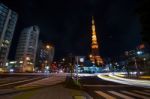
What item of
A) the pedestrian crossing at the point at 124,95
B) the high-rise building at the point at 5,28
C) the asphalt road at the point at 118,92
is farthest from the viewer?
the high-rise building at the point at 5,28

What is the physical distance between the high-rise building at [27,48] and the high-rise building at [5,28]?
1836 centimetres

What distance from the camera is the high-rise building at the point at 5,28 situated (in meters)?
109

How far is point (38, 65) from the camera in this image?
146625 mm

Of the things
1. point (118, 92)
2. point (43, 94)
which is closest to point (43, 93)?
point (43, 94)

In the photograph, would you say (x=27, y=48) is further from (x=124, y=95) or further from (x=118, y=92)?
(x=124, y=95)

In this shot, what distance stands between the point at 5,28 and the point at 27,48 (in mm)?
27838

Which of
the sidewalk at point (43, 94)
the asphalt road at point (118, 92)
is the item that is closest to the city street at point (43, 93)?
the sidewalk at point (43, 94)

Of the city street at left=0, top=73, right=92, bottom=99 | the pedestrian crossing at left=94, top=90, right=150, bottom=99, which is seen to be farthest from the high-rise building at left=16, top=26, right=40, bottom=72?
the pedestrian crossing at left=94, top=90, right=150, bottom=99

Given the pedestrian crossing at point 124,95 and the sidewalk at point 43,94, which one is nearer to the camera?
the sidewalk at point 43,94

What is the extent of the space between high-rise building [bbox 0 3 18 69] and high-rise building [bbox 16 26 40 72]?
1836 centimetres

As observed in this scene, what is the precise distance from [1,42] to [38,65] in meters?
44.5

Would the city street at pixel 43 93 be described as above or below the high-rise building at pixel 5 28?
below

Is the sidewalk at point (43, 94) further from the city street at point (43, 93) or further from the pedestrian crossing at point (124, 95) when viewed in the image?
the pedestrian crossing at point (124, 95)

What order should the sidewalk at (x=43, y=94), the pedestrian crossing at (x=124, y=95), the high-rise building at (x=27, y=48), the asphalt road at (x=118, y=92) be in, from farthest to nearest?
1. the high-rise building at (x=27, y=48)
2. the asphalt road at (x=118, y=92)
3. the pedestrian crossing at (x=124, y=95)
4. the sidewalk at (x=43, y=94)
